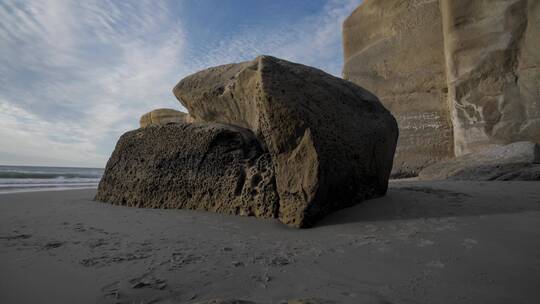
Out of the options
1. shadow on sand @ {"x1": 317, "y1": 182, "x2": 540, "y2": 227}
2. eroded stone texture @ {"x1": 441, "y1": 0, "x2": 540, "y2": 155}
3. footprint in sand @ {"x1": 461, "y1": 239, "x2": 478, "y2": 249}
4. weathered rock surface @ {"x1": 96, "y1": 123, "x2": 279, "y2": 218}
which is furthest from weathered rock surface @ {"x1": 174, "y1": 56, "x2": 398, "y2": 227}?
eroded stone texture @ {"x1": 441, "y1": 0, "x2": 540, "y2": 155}

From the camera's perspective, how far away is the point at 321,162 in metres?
1.80

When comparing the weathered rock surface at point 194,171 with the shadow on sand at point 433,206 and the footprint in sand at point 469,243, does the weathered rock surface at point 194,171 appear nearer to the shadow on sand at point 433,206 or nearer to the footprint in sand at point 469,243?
the shadow on sand at point 433,206

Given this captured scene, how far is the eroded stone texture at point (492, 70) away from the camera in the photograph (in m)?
5.66

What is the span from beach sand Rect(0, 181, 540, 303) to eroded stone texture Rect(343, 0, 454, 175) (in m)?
5.19

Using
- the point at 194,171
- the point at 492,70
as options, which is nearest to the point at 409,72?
the point at 492,70

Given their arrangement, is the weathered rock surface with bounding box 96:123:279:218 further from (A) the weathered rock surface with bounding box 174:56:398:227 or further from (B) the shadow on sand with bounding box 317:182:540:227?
(B) the shadow on sand with bounding box 317:182:540:227

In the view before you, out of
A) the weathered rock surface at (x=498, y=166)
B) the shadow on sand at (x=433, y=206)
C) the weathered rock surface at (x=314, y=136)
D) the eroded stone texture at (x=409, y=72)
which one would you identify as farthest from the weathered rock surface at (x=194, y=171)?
the eroded stone texture at (x=409, y=72)

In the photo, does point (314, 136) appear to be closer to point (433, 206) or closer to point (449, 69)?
point (433, 206)

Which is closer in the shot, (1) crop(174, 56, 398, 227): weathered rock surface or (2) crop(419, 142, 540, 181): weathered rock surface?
(1) crop(174, 56, 398, 227): weathered rock surface

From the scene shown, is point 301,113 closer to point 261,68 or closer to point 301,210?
point 261,68

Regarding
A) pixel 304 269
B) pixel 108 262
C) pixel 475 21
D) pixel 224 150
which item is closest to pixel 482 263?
pixel 304 269

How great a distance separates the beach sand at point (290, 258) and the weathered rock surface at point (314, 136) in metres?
0.16

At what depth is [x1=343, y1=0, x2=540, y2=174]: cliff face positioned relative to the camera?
5754mm

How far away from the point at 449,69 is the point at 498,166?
3221mm
